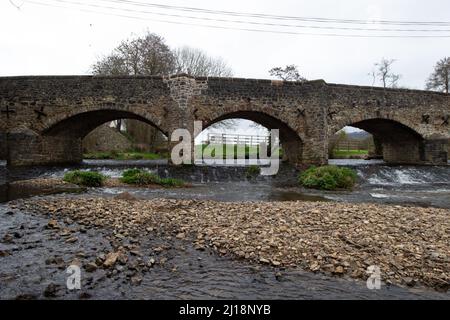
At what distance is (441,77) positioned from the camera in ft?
109

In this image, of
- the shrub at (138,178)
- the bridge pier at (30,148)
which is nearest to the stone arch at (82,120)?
the bridge pier at (30,148)

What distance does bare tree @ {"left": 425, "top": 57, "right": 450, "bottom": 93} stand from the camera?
32750mm

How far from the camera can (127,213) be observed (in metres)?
6.98

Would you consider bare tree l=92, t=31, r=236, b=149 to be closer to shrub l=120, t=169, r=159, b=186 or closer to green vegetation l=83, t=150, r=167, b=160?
green vegetation l=83, t=150, r=167, b=160

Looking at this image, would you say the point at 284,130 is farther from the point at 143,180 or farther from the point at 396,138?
the point at 396,138

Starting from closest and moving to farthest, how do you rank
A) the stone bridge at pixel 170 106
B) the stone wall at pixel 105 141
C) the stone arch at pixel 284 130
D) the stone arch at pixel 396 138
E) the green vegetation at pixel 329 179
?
the green vegetation at pixel 329 179 → the stone bridge at pixel 170 106 → the stone arch at pixel 284 130 → the stone arch at pixel 396 138 → the stone wall at pixel 105 141

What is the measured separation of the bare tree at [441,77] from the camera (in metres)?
32.8

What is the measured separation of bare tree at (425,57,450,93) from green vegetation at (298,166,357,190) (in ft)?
87.8

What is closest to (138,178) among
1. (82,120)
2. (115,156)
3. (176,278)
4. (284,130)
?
(82,120)

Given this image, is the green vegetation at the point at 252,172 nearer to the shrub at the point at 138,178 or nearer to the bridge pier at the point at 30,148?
the shrub at the point at 138,178

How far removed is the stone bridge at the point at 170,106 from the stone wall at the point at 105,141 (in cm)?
889

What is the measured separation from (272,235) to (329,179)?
850cm

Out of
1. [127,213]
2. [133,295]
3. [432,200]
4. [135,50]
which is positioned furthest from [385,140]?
[133,295]
